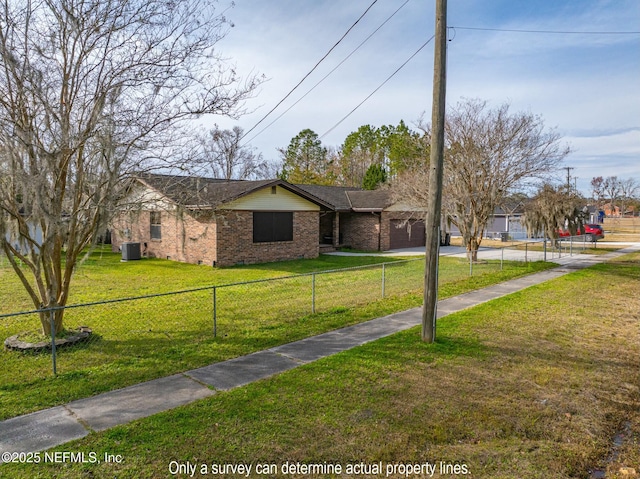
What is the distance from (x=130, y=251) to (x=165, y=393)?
51.9 ft

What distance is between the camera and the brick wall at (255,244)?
663 inches

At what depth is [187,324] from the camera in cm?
827

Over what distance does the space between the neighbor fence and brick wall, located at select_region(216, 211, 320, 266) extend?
177 inches

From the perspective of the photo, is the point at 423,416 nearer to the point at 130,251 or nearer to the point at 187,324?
the point at 187,324

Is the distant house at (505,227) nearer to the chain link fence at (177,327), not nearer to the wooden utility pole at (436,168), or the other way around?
the chain link fence at (177,327)

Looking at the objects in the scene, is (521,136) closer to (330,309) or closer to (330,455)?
(330,309)

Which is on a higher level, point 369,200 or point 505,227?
point 369,200

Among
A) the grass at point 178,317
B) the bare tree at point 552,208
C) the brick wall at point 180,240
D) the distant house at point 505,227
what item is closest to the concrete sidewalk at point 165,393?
the grass at point 178,317

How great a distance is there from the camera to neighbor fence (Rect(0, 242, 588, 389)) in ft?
19.8

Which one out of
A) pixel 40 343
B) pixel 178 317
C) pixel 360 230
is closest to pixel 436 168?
pixel 178 317

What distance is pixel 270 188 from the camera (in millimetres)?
18266

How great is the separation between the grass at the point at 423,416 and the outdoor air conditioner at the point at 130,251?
15.6 meters

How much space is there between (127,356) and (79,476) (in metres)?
3.14

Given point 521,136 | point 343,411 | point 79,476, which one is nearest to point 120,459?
point 79,476
